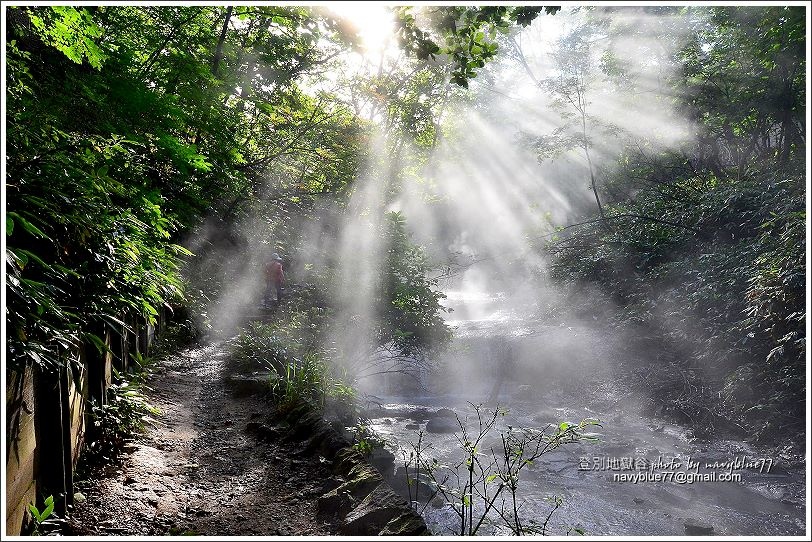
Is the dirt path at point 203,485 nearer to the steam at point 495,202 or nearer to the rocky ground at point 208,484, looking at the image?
the rocky ground at point 208,484

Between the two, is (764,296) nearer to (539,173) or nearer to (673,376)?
(673,376)

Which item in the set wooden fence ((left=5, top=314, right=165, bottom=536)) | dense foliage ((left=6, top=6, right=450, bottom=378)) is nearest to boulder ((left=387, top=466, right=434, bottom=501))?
dense foliage ((left=6, top=6, right=450, bottom=378))

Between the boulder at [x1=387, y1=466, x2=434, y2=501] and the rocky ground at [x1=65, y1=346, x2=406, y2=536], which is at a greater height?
the rocky ground at [x1=65, y1=346, x2=406, y2=536]

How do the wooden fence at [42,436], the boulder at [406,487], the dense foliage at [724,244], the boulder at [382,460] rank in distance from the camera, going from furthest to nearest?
1. the dense foliage at [724,244]
2. the boulder at [406,487]
3. the boulder at [382,460]
4. the wooden fence at [42,436]

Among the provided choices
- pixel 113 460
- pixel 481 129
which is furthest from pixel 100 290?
pixel 481 129

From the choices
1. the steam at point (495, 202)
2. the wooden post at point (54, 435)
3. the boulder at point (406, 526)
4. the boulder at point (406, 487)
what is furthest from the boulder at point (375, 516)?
the steam at point (495, 202)

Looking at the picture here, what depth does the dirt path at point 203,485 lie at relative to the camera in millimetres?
3172

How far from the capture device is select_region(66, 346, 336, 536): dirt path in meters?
3.17

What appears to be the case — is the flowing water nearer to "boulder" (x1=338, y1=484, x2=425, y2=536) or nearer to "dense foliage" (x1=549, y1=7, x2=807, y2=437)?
"dense foliage" (x1=549, y1=7, x2=807, y2=437)

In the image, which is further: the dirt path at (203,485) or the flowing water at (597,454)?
the flowing water at (597,454)

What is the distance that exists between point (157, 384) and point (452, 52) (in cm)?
541

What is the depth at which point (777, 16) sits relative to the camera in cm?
1126

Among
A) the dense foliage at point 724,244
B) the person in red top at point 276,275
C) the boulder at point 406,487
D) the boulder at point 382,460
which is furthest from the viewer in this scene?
the person in red top at point 276,275

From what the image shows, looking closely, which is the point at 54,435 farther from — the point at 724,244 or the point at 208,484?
the point at 724,244
